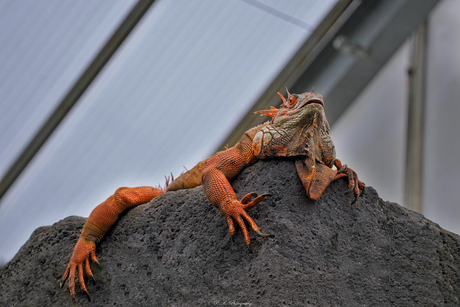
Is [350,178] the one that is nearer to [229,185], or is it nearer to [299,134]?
[299,134]

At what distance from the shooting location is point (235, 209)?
2.81 metres

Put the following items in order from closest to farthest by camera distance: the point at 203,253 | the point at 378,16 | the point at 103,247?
the point at 203,253
the point at 103,247
the point at 378,16

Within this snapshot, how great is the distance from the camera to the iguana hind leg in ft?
11.3

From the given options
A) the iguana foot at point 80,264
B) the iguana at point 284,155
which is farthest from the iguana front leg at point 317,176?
the iguana foot at point 80,264

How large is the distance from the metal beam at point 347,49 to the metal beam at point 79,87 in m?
1.76

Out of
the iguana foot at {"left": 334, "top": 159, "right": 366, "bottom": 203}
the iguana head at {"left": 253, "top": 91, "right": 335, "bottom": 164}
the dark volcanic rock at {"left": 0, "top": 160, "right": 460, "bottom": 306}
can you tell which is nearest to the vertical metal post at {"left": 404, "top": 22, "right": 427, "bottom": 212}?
the dark volcanic rock at {"left": 0, "top": 160, "right": 460, "bottom": 306}

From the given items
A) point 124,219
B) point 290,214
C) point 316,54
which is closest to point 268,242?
point 290,214

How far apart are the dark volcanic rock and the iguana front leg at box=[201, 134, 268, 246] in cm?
8

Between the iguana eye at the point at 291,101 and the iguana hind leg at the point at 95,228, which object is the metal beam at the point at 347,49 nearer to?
the iguana hind leg at the point at 95,228

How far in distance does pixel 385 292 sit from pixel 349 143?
14.0 ft

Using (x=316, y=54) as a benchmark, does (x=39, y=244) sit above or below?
below

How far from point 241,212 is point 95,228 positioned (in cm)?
133

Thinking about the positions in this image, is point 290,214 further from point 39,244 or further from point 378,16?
point 378,16

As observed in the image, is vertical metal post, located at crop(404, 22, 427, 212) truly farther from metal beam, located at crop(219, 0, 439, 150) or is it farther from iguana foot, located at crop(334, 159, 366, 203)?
iguana foot, located at crop(334, 159, 366, 203)
